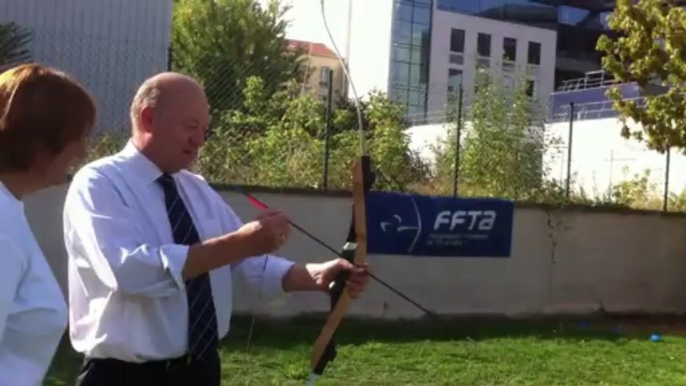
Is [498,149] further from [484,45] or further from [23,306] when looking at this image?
[484,45]

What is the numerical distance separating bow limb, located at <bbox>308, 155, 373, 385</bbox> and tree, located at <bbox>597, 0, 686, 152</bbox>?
10589mm

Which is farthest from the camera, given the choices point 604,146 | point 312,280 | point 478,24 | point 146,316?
point 478,24

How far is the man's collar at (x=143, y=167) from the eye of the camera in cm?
335

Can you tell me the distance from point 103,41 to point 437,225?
206 inches

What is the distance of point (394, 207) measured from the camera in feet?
39.1

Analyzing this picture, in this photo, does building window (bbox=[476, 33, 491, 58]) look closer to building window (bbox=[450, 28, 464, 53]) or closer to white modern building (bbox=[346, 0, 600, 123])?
white modern building (bbox=[346, 0, 600, 123])

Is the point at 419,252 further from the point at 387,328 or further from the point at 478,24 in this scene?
the point at 478,24

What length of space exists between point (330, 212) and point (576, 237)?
3.45 metres

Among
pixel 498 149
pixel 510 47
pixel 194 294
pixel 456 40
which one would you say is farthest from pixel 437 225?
pixel 510 47

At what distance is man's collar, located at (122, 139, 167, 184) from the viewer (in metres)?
3.35

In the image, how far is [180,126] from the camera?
3322 millimetres

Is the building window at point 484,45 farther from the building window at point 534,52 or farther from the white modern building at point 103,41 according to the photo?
the white modern building at point 103,41

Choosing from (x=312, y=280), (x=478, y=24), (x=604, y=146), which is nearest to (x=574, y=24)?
(x=478, y=24)

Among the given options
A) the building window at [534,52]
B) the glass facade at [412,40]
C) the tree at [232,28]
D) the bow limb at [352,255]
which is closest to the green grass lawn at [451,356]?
the bow limb at [352,255]
